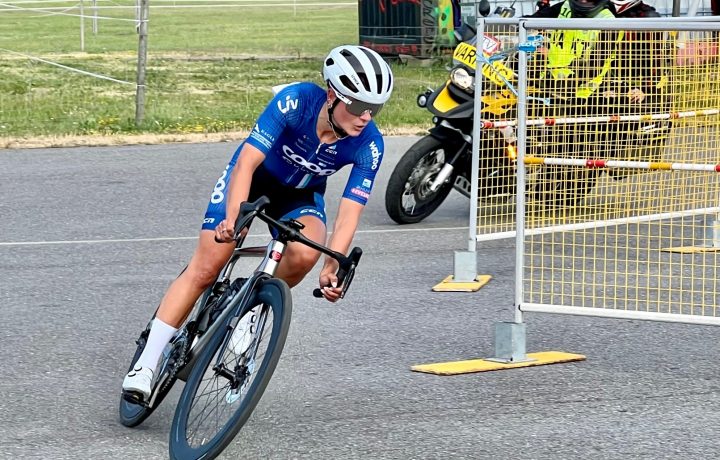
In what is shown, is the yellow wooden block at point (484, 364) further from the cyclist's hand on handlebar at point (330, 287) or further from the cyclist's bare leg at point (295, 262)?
the cyclist's hand on handlebar at point (330, 287)

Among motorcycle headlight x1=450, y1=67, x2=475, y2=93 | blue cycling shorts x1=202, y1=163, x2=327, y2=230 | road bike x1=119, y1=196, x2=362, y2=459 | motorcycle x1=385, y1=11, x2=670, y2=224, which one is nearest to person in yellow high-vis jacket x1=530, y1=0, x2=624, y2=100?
motorcycle x1=385, y1=11, x2=670, y2=224

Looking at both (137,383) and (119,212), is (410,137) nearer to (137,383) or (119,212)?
(119,212)

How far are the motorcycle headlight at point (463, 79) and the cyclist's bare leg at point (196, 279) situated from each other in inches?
206

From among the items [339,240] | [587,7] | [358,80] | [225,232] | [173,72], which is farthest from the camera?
[173,72]

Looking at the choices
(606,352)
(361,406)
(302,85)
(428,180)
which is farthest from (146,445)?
(428,180)

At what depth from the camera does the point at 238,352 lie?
5.25 metres

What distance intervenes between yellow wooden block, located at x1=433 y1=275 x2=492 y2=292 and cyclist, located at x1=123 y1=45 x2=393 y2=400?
2.80m

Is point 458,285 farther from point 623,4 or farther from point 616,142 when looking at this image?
point 623,4

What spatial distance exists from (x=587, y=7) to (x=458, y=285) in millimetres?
3453

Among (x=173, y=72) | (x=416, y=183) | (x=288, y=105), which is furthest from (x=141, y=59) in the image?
(x=288, y=105)

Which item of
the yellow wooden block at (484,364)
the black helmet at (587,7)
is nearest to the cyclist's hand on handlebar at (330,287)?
the yellow wooden block at (484,364)

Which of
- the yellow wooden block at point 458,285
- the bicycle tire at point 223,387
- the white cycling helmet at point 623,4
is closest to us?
the bicycle tire at point 223,387

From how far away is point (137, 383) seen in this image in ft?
19.0

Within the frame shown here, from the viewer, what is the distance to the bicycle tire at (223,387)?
497cm
